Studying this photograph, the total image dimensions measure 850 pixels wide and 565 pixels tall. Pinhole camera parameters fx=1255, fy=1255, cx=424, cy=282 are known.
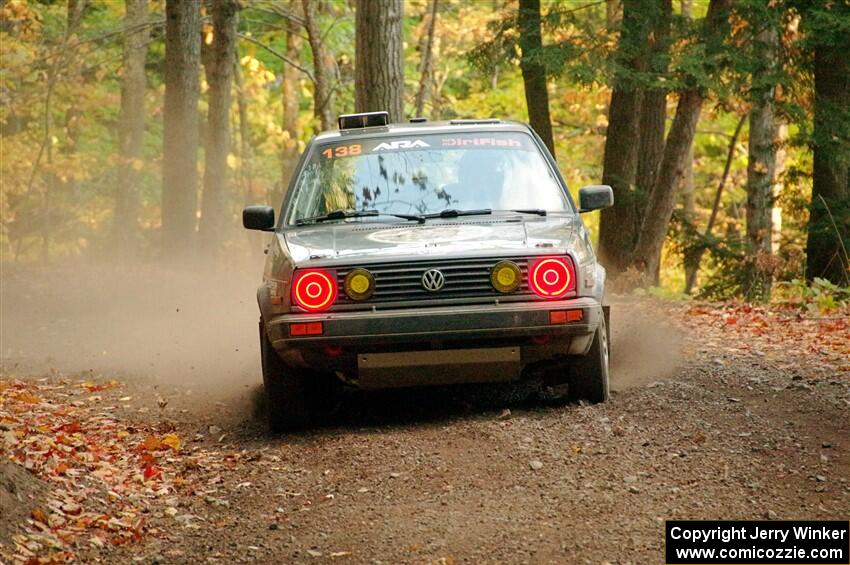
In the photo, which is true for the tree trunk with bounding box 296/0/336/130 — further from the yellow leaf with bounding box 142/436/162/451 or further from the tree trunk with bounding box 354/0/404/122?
the yellow leaf with bounding box 142/436/162/451

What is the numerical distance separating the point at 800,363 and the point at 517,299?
372 cm

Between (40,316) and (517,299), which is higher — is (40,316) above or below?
below

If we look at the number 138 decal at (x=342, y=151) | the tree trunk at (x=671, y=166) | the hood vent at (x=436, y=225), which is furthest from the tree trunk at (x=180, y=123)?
the hood vent at (x=436, y=225)

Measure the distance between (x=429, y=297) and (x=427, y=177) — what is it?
151cm

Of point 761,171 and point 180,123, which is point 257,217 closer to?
point 180,123

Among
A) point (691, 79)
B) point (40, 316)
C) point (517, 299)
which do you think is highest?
point (691, 79)

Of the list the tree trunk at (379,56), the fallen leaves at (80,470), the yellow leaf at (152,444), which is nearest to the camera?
the fallen leaves at (80,470)

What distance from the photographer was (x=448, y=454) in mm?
6961

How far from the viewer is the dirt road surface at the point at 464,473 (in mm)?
5574

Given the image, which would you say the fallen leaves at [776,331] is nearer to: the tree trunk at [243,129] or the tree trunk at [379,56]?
the tree trunk at [379,56]

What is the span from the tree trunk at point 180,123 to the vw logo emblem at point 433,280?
14.6m

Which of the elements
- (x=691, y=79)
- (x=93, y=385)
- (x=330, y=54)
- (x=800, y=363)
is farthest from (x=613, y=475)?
(x=330, y=54)

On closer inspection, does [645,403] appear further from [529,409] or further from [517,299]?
[517,299]

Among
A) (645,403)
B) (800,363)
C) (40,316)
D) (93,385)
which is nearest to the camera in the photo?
(645,403)
